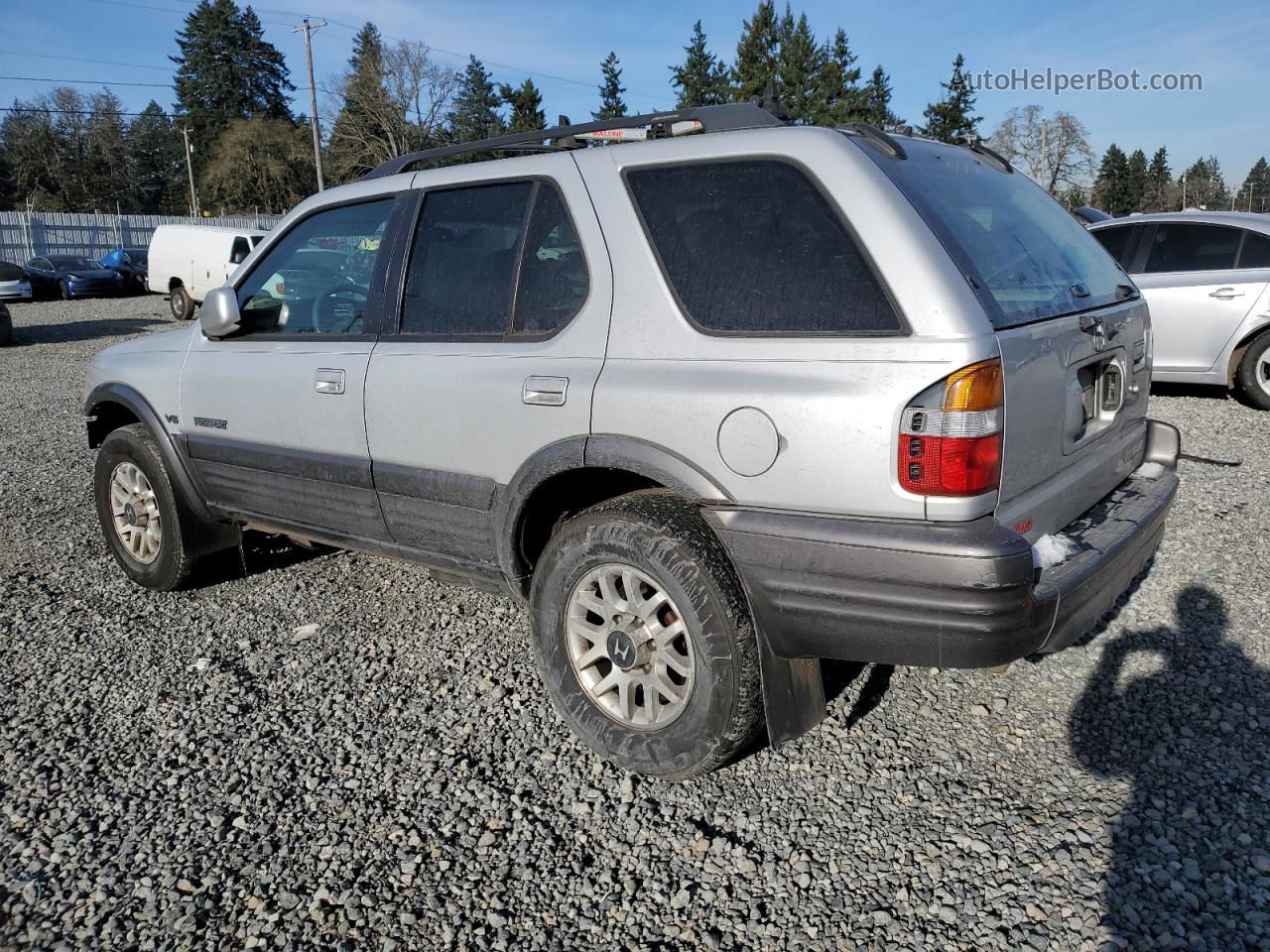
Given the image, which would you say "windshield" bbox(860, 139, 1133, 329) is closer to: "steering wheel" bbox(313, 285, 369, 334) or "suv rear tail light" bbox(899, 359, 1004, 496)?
"suv rear tail light" bbox(899, 359, 1004, 496)

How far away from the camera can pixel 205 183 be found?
58.4m

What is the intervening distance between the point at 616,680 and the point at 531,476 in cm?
71

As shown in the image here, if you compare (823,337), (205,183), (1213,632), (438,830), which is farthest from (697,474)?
(205,183)

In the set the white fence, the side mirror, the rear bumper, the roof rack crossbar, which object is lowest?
the rear bumper

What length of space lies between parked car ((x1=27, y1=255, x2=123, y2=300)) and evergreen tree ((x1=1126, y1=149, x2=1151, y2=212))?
2769 inches

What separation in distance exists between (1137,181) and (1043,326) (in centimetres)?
9061

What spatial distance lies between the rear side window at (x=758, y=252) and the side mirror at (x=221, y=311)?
6.82 feet

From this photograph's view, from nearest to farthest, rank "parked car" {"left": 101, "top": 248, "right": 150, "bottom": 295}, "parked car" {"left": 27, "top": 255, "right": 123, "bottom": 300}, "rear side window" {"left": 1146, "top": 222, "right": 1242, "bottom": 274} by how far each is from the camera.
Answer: "rear side window" {"left": 1146, "top": 222, "right": 1242, "bottom": 274}, "parked car" {"left": 27, "top": 255, "right": 123, "bottom": 300}, "parked car" {"left": 101, "top": 248, "right": 150, "bottom": 295}

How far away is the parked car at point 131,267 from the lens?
28.3m

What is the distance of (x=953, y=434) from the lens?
7.61 feet

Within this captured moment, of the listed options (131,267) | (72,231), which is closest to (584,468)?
(131,267)

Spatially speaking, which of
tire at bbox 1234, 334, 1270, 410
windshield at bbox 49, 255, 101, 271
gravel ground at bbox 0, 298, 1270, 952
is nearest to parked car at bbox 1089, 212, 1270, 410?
tire at bbox 1234, 334, 1270, 410

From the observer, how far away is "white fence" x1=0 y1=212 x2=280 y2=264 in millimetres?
35750

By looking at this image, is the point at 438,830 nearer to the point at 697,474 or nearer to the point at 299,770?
the point at 299,770
